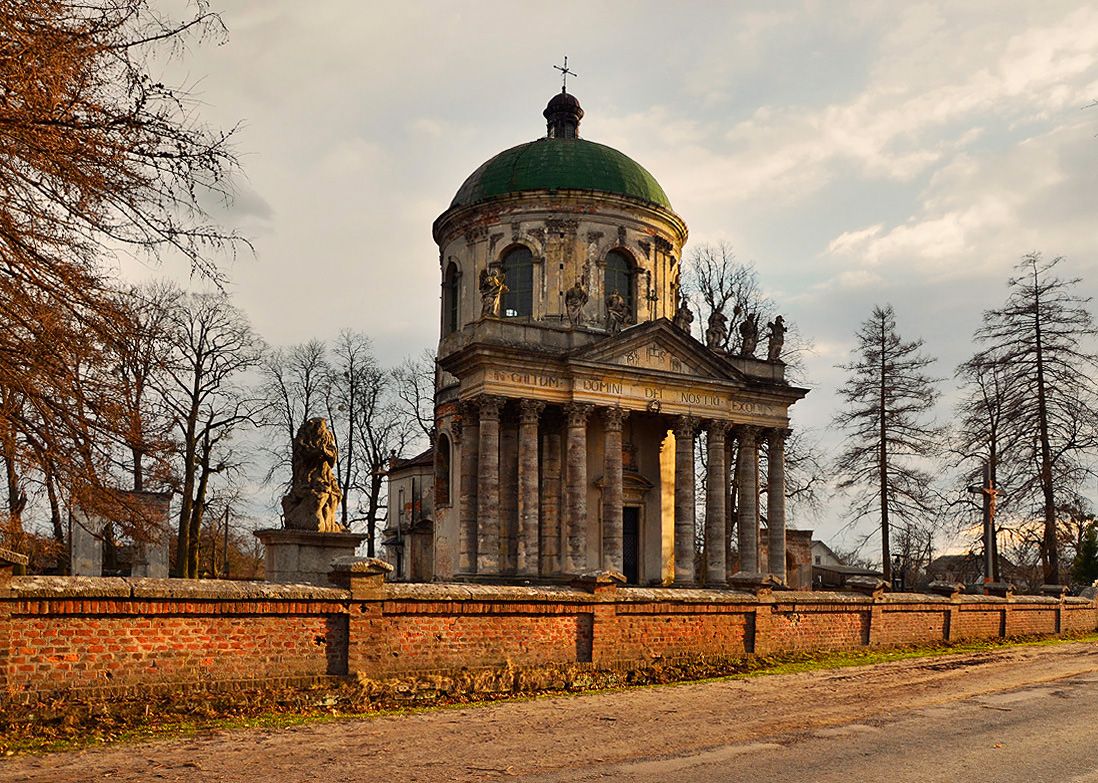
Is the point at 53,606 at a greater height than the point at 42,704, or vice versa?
the point at 53,606

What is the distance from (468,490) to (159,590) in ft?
55.2

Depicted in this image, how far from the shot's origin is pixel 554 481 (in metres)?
28.9

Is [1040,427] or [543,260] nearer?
[543,260]

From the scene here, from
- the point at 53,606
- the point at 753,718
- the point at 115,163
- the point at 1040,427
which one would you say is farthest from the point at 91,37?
the point at 1040,427

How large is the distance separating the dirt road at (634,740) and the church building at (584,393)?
540 inches

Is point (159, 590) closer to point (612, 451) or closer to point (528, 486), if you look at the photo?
point (528, 486)

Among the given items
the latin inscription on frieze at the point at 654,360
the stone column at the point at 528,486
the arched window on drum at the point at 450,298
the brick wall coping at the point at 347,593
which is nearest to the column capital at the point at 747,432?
the latin inscription on frieze at the point at 654,360

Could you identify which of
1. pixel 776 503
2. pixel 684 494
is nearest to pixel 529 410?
pixel 684 494

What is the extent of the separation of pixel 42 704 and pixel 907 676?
11.5m

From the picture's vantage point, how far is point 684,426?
29.0 meters

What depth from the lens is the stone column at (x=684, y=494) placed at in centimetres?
2881

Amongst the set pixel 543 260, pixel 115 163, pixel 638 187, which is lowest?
pixel 115 163

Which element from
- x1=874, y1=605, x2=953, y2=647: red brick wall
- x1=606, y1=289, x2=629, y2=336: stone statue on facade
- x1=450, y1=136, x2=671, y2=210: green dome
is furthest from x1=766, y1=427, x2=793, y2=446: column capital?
x1=874, y1=605, x2=953, y2=647: red brick wall

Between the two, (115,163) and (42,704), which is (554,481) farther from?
(115,163)
